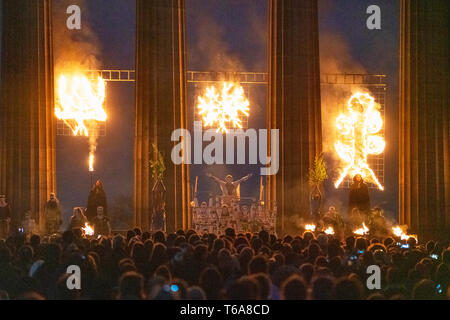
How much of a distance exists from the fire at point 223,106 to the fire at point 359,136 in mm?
4891

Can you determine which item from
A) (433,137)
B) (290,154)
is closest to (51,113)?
(290,154)

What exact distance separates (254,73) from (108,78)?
706cm

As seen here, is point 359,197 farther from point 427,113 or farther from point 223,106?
point 223,106

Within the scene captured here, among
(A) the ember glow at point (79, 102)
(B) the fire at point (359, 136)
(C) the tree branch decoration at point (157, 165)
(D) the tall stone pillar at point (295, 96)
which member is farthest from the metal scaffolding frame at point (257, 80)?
(C) the tree branch decoration at point (157, 165)

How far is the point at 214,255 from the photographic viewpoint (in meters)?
12.3

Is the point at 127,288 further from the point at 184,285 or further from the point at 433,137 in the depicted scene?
the point at 433,137

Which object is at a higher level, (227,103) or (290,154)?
(227,103)

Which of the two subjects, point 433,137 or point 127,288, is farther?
point 433,137

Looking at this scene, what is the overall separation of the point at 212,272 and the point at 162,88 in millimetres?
20832

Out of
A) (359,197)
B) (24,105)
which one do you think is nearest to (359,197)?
(359,197)

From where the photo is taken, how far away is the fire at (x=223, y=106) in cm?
3262

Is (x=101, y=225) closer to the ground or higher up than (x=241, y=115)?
closer to the ground

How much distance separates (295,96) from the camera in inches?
1180

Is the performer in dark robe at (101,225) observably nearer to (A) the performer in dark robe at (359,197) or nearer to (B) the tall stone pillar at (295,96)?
(B) the tall stone pillar at (295,96)
